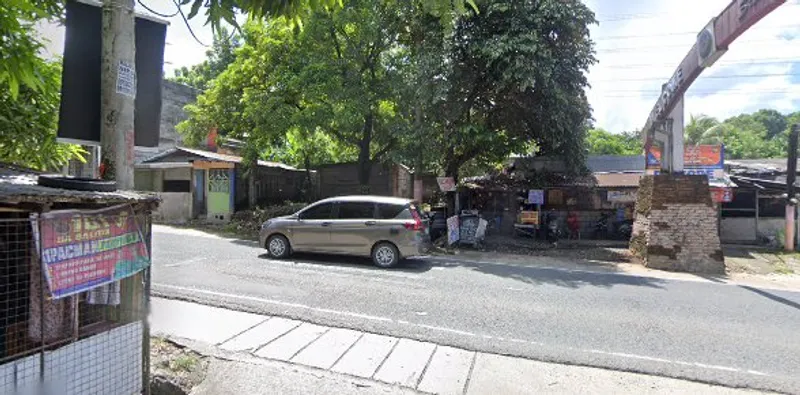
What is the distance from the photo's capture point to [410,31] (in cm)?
1667

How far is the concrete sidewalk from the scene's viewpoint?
4.34 metres

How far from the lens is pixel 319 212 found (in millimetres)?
11273

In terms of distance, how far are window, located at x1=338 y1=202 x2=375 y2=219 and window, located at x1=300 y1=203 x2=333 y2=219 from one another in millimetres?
327

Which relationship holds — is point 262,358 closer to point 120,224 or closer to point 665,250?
point 120,224

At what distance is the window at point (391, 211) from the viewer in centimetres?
1070

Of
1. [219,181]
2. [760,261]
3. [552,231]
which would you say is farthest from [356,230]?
[760,261]

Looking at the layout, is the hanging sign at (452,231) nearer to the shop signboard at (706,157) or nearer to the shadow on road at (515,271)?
the shadow on road at (515,271)

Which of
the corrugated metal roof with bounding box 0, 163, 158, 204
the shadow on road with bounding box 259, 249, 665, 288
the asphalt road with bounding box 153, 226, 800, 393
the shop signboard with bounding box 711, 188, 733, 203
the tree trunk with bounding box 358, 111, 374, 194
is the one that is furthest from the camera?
the tree trunk with bounding box 358, 111, 374, 194

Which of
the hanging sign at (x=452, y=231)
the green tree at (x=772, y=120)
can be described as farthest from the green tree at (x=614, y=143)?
the hanging sign at (x=452, y=231)

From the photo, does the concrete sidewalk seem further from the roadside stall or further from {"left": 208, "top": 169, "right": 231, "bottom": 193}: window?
{"left": 208, "top": 169, "right": 231, "bottom": 193}: window

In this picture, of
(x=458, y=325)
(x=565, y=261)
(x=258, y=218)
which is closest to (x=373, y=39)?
(x=258, y=218)

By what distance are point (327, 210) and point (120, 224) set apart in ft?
26.1

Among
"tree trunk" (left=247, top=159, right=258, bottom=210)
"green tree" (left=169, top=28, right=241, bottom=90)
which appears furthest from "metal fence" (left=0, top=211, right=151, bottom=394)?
"green tree" (left=169, top=28, right=241, bottom=90)

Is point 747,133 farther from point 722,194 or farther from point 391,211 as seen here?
point 391,211
